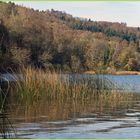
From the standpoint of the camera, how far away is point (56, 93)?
1005 cm

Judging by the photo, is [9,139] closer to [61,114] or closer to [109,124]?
[109,124]

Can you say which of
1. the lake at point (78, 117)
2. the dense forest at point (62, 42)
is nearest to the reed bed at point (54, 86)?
the lake at point (78, 117)

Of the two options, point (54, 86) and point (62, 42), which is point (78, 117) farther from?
point (62, 42)

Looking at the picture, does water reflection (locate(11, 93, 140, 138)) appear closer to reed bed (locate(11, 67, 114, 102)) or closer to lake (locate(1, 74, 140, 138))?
lake (locate(1, 74, 140, 138))

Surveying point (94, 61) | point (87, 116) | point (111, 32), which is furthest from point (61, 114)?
point (111, 32)

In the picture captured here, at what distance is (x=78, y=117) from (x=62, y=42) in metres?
4.29

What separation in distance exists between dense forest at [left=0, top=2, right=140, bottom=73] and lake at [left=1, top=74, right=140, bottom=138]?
3.10 feet

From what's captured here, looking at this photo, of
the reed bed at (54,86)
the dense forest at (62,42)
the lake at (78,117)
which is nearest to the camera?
the lake at (78,117)

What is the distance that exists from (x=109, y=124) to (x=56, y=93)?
9.42 ft

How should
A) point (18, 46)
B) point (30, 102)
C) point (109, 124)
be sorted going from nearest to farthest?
1. point (109, 124)
2. point (30, 102)
3. point (18, 46)

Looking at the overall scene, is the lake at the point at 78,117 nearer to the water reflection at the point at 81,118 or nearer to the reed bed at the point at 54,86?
the water reflection at the point at 81,118

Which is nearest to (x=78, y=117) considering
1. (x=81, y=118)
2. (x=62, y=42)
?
(x=81, y=118)

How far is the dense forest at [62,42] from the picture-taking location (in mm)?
11336

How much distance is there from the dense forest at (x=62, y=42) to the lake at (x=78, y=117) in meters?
0.95
